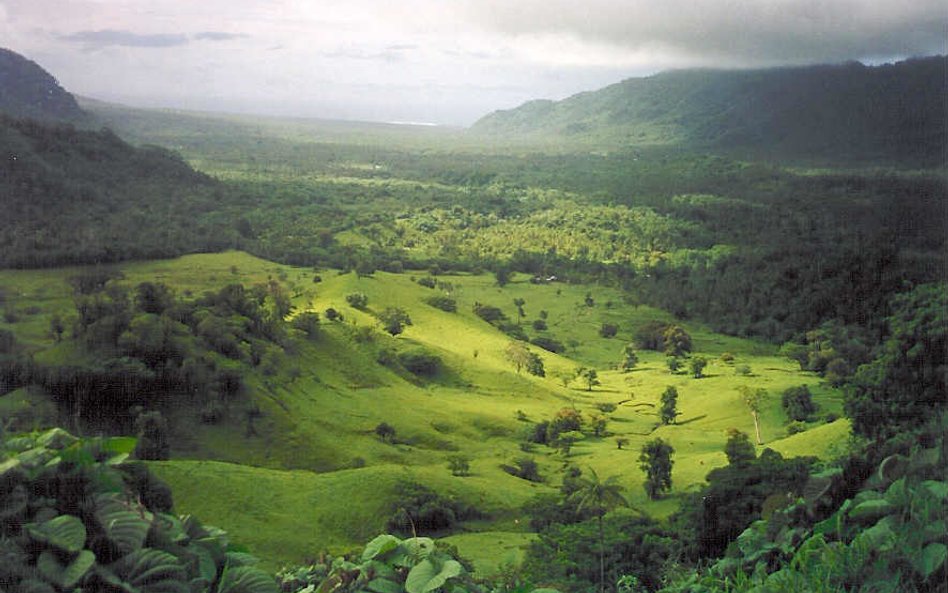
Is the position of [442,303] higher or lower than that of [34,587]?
lower

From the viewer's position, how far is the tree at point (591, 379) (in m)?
9.55

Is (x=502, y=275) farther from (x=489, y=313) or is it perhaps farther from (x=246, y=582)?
(x=246, y=582)

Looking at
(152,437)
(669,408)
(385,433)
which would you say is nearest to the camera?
(152,437)

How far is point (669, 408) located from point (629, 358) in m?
2.29

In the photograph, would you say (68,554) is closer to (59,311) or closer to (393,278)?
(59,311)

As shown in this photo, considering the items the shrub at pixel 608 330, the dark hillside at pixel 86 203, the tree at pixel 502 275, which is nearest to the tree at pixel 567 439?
the shrub at pixel 608 330

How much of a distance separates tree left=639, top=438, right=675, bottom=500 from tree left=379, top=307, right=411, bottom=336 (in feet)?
14.5

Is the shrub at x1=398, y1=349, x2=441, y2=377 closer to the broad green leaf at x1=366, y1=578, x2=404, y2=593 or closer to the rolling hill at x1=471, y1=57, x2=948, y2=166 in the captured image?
the rolling hill at x1=471, y1=57, x2=948, y2=166

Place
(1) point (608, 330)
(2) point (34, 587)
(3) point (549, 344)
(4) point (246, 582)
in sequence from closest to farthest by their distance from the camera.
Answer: (2) point (34, 587), (4) point (246, 582), (3) point (549, 344), (1) point (608, 330)

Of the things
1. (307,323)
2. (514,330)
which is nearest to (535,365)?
(514,330)

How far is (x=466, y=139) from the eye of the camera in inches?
5246

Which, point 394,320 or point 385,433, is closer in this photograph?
point 385,433

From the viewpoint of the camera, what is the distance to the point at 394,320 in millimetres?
10914

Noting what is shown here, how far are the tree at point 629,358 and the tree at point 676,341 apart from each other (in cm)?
48
